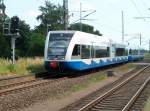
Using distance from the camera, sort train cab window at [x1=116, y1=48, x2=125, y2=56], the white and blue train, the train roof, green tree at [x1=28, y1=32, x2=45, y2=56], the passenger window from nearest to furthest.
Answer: the white and blue train, the train roof, the passenger window, train cab window at [x1=116, y1=48, x2=125, y2=56], green tree at [x1=28, y1=32, x2=45, y2=56]

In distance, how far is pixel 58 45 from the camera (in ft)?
95.6

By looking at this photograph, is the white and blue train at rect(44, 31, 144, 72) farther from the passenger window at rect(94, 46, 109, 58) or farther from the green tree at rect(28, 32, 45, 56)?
the green tree at rect(28, 32, 45, 56)

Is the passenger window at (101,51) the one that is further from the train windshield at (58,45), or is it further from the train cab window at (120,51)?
the train cab window at (120,51)

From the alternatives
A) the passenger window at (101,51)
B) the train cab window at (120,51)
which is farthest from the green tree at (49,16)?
the passenger window at (101,51)

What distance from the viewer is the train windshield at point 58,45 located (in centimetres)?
2891

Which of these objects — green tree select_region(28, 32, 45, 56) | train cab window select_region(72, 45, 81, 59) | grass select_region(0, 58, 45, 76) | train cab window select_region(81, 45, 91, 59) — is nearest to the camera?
train cab window select_region(72, 45, 81, 59)

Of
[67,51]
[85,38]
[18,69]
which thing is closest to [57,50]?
[67,51]

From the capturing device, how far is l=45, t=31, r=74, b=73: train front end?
28.9 meters

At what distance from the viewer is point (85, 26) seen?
17075 centimetres

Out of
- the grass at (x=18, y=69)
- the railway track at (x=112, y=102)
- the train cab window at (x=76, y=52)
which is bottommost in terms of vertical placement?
the railway track at (x=112, y=102)

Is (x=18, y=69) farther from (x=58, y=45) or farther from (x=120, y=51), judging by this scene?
(x=120, y=51)

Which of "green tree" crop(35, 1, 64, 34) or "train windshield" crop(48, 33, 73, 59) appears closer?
"train windshield" crop(48, 33, 73, 59)

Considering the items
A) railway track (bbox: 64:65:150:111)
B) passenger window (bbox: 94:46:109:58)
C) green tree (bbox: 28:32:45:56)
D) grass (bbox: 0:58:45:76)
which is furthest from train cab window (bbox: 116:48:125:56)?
green tree (bbox: 28:32:45:56)

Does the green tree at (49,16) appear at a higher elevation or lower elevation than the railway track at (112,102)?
higher
